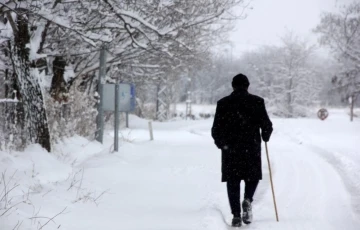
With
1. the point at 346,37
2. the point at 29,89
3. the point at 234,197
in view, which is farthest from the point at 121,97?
the point at 346,37

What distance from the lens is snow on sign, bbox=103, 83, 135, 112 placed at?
38.6 ft

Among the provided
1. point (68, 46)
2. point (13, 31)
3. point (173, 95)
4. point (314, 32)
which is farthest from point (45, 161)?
point (173, 95)

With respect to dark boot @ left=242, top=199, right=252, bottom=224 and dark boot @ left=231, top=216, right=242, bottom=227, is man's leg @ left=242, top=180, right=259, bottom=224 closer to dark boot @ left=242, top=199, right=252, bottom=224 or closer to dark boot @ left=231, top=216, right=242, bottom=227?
dark boot @ left=242, top=199, right=252, bottom=224

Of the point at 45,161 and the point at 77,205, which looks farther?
the point at 45,161

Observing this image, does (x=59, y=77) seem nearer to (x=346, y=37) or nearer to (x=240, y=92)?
(x=240, y=92)

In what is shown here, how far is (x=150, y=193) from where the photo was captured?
6984 mm

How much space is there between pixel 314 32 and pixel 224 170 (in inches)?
1099

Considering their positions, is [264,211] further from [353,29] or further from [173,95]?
[173,95]

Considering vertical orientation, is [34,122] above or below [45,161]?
above

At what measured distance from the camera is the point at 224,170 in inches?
216

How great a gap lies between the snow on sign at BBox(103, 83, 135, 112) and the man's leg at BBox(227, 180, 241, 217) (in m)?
6.85

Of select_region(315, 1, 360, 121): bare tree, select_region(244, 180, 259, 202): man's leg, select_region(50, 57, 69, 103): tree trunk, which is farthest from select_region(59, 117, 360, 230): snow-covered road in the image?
select_region(315, 1, 360, 121): bare tree

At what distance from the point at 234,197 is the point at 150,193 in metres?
1.97

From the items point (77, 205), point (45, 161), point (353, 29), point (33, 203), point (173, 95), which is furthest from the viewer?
point (173, 95)
